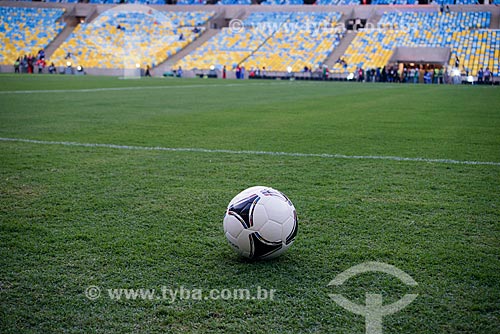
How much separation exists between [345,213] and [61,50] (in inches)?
2082

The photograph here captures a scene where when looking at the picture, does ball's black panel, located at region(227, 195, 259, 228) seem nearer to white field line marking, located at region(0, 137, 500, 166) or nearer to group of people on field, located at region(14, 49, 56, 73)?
white field line marking, located at region(0, 137, 500, 166)

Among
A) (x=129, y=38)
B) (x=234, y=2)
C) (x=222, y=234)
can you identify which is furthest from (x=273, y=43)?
(x=222, y=234)

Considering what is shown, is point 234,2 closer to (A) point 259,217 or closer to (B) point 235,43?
(B) point 235,43

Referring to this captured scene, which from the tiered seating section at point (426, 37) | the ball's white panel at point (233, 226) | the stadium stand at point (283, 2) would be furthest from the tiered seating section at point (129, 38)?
the ball's white panel at point (233, 226)

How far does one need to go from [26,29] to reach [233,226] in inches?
2283

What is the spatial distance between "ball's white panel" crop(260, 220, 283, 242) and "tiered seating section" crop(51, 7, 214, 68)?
48804mm

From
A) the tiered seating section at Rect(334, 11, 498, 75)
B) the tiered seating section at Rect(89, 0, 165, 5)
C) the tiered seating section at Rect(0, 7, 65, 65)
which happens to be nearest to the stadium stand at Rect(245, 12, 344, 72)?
the tiered seating section at Rect(334, 11, 498, 75)

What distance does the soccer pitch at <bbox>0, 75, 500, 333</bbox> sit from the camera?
8.67ft

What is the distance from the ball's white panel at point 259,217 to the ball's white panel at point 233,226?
0.09 m

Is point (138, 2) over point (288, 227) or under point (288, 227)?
over

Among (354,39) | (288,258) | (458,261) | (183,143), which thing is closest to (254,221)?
(288,258)

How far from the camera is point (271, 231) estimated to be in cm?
320

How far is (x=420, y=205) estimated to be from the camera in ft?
15.4

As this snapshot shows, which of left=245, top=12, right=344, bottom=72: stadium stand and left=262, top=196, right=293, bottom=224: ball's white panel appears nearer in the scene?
left=262, top=196, right=293, bottom=224: ball's white panel
